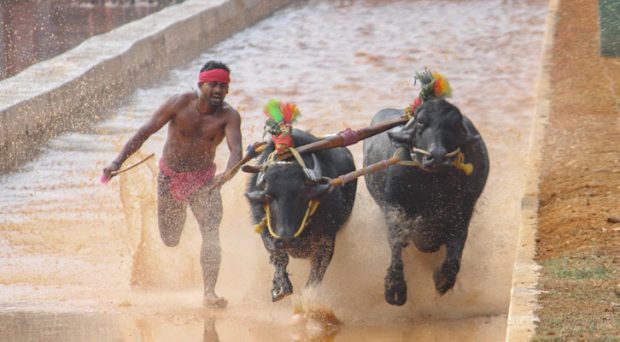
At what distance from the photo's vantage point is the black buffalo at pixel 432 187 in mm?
8547

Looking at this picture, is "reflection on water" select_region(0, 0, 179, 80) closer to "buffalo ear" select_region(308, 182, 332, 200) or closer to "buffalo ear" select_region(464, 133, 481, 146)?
"buffalo ear" select_region(308, 182, 332, 200)

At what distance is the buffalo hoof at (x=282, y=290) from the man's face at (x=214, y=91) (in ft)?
4.63

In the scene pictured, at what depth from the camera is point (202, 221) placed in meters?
9.48

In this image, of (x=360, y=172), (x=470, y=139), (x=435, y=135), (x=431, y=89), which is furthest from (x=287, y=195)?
(x=431, y=89)

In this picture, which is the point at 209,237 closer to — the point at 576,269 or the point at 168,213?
the point at 168,213

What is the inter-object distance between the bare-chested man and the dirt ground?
7.32 ft

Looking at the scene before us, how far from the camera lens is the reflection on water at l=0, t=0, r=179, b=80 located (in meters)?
20.8

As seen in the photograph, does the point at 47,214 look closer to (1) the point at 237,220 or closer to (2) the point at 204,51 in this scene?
(1) the point at 237,220

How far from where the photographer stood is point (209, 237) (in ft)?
31.1

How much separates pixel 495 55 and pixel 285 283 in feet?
46.1

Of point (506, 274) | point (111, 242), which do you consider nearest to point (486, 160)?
point (506, 274)

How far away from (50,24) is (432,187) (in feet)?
56.0

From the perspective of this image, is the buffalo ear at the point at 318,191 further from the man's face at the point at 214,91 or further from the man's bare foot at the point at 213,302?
the man's bare foot at the point at 213,302

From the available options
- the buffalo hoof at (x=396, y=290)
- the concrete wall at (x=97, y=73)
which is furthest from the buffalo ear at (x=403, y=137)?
the concrete wall at (x=97, y=73)
